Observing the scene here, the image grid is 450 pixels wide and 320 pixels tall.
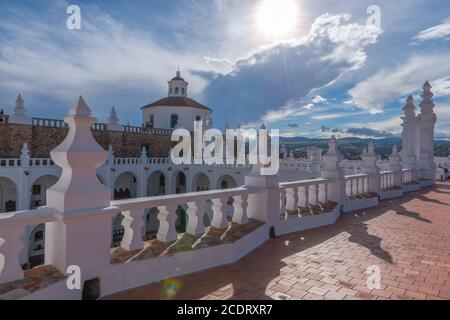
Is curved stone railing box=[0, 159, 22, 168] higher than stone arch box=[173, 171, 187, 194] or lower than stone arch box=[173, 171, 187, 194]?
higher

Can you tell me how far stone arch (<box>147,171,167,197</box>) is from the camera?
36031 millimetres

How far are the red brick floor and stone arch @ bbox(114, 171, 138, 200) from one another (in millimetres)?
29486

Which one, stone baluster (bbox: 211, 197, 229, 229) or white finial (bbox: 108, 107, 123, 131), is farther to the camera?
white finial (bbox: 108, 107, 123, 131)

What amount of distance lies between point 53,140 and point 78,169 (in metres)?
28.4

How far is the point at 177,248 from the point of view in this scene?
4.00 meters

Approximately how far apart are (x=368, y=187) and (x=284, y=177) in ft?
46.1

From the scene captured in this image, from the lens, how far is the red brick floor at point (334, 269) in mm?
3436

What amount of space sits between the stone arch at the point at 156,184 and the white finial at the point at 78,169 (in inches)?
1302

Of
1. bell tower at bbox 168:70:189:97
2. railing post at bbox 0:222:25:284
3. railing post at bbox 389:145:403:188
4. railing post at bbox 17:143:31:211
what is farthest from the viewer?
bell tower at bbox 168:70:189:97

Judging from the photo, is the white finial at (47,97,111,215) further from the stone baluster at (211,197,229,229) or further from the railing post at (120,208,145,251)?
the stone baluster at (211,197,229,229)

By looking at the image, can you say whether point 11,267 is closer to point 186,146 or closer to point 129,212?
point 129,212

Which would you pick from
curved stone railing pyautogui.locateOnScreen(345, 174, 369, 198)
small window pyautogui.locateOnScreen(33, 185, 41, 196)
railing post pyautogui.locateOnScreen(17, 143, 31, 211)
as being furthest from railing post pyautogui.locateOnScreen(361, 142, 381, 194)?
small window pyautogui.locateOnScreen(33, 185, 41, 196)

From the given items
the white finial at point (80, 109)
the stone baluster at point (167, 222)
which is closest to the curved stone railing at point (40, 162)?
the stone baluster at point (167, 222)
